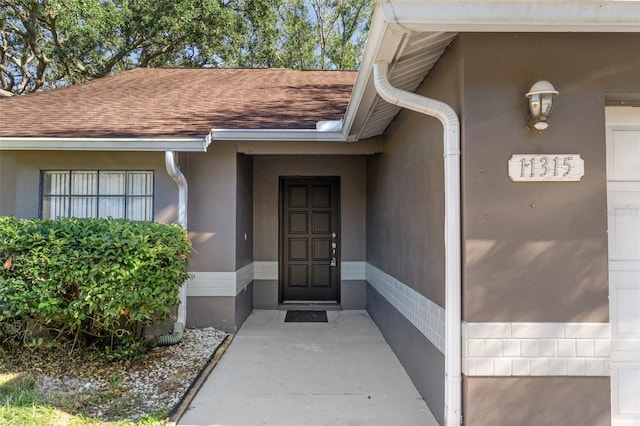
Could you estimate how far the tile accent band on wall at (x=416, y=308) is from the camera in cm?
308

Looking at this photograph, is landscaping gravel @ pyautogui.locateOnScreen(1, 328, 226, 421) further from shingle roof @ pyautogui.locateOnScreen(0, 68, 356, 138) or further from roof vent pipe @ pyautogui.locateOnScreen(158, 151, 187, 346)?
shingle roof @ pyautogui.locateOnScreen(0, 68, 356, 138)

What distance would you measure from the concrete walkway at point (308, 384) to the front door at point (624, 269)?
1.36m

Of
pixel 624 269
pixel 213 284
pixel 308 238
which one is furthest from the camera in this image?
pixel 308 238

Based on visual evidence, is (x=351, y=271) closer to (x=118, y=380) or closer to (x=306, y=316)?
(x=306, y=316)

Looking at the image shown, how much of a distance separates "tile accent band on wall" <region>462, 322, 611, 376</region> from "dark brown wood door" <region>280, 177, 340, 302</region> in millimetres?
4743

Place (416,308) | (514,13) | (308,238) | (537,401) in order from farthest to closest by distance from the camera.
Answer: (308,238) < (416,308) < (537,401) < (514,13)

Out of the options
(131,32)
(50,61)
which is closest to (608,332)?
(131,32)

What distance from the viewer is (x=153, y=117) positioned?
5.80 m

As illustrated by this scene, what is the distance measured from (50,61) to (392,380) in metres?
15.8

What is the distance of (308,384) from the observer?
386 centimetres

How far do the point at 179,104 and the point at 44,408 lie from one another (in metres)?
4.75

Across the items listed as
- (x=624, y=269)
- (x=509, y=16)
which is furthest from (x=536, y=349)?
(x=509, y=16)

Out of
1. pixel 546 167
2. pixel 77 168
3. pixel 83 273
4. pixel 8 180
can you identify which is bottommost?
pixel 83 273

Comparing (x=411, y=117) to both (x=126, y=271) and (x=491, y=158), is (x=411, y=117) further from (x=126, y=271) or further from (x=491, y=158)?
(x=126, y=271)
